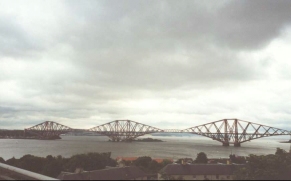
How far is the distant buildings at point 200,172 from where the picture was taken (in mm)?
40781

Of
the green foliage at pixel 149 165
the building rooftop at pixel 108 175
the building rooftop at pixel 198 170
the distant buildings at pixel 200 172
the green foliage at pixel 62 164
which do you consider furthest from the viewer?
the green foliage at pixel 149 165

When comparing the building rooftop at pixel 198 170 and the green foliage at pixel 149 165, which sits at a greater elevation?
the building rooftop at pixel 198 170

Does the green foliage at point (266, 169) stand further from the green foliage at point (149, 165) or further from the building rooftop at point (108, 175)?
the green foliage at point (149, 165)

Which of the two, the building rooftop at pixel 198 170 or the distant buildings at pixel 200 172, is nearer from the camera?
the distant buildings at pixel 200 172

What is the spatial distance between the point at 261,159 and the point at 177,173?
662 inches

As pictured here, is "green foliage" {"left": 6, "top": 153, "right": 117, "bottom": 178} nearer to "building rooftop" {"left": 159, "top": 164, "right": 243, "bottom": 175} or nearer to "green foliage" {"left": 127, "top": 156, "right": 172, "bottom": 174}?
"green foliage" {"left": 127, "top": 156, "right": 172, "bottom": 174}

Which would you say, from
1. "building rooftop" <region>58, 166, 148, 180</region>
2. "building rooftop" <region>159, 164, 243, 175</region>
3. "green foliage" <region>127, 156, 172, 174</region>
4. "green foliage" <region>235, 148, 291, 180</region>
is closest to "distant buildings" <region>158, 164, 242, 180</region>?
"building rooftop" <region>159, 164, 243, 175</region>

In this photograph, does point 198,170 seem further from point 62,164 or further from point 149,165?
point 62,164

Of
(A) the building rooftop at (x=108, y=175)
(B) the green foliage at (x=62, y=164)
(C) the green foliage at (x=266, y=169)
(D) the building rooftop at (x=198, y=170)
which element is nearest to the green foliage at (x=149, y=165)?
(B) the green foliage at (x=62, y=164)

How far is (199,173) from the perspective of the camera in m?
41.4

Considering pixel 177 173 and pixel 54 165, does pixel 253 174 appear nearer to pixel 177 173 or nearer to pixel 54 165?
pixel 177 173

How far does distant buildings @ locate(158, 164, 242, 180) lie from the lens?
134 feet

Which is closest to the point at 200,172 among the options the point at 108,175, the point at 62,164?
the point at 108,175

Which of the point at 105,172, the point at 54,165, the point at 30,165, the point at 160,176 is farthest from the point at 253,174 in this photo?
the point at 30,165
